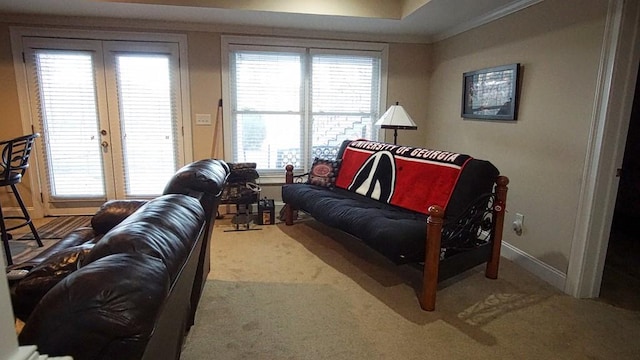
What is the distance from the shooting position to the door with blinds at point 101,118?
3971 mm

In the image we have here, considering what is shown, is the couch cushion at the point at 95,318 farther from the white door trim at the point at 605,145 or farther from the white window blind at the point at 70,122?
the white window blind at the point at 70,122

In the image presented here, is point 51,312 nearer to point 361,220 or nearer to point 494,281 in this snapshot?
point 361,220

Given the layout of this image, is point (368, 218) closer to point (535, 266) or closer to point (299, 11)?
point (535, 266)

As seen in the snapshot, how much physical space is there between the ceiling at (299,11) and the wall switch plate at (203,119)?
3.32 feet

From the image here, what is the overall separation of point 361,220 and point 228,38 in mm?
2736

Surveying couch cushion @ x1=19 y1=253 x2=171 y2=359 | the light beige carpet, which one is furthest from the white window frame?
couch cushion @ x1=19 y1=253 x2=171 y2=359

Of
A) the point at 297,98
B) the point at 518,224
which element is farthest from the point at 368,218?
the point at 297,98

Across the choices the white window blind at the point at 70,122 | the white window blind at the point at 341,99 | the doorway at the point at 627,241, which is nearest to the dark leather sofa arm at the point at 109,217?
the white window blind at the point at 70,122

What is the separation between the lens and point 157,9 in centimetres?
353

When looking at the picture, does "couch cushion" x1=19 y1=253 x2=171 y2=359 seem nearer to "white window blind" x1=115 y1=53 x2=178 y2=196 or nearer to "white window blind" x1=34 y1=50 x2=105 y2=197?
"white window blind" x1=115 y1=53 x2=178 y2=196

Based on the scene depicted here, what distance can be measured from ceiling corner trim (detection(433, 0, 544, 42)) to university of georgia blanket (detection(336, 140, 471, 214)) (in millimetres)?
1361

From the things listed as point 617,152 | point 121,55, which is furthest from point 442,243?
point 121,55

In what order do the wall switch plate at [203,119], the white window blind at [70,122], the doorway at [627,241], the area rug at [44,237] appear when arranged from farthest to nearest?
the wall switch plate at [203,119] < the white window blind at [70,122] < the area rug at [44,237] < the doorway at [627,241]

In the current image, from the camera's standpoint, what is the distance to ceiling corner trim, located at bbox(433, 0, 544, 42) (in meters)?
3.02
